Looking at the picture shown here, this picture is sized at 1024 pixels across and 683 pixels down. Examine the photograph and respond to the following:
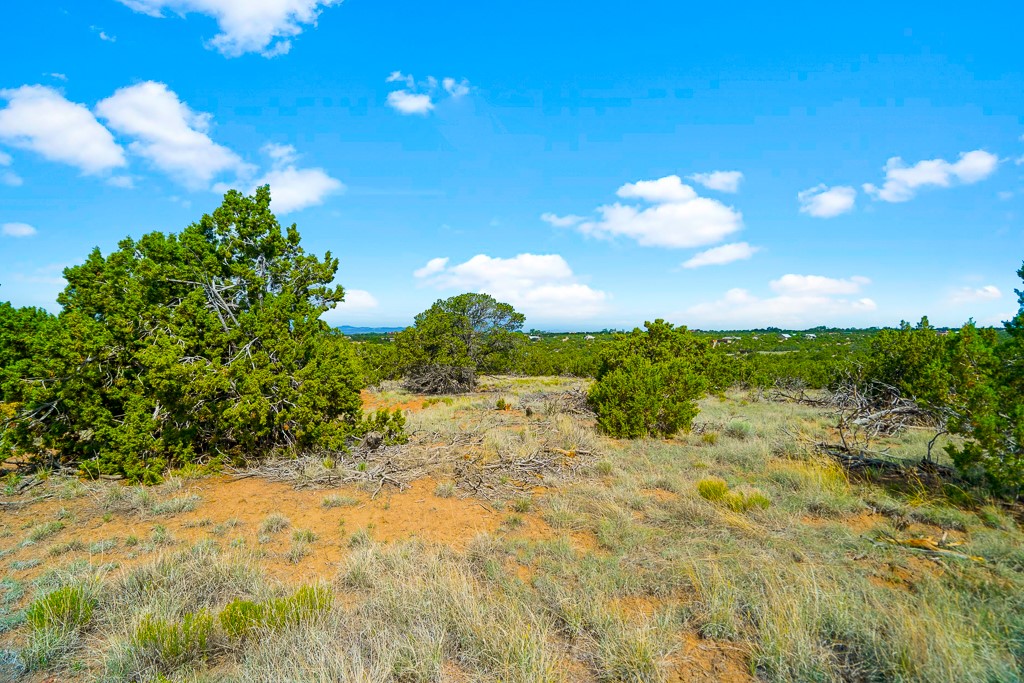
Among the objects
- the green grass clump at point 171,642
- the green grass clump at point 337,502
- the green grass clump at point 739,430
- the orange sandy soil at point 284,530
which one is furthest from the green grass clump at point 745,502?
the green grass clump at point 171,642

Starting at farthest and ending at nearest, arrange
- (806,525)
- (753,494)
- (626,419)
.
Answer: (626,419) < (753,494) < (806,525)

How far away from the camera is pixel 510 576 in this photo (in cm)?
471

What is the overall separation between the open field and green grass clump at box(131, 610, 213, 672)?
1 cm

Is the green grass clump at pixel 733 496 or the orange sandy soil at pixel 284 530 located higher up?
the green grass clump at pixel 733 496

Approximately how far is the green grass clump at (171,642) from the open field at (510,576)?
0.01 m

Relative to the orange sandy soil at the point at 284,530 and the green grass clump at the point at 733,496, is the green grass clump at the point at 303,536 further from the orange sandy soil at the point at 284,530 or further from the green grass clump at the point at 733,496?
the green grass clump at the point at 733,496

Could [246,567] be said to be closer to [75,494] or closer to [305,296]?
[75,494]

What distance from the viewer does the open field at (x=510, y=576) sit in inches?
128

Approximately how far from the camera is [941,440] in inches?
416

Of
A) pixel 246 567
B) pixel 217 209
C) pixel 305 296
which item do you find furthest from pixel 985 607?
pixel 217 209

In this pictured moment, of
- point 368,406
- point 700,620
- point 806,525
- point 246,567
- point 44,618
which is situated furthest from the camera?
point 368,406

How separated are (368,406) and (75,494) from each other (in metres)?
11.1

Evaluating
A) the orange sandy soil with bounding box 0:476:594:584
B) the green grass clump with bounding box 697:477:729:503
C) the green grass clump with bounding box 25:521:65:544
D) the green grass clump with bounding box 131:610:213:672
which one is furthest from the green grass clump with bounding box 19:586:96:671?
the green grass clump with bounding box 697:477:729:503

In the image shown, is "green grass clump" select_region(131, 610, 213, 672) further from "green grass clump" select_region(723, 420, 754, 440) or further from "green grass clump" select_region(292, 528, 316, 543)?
"green grass clump" select_region(723, 420, 754, 440)
